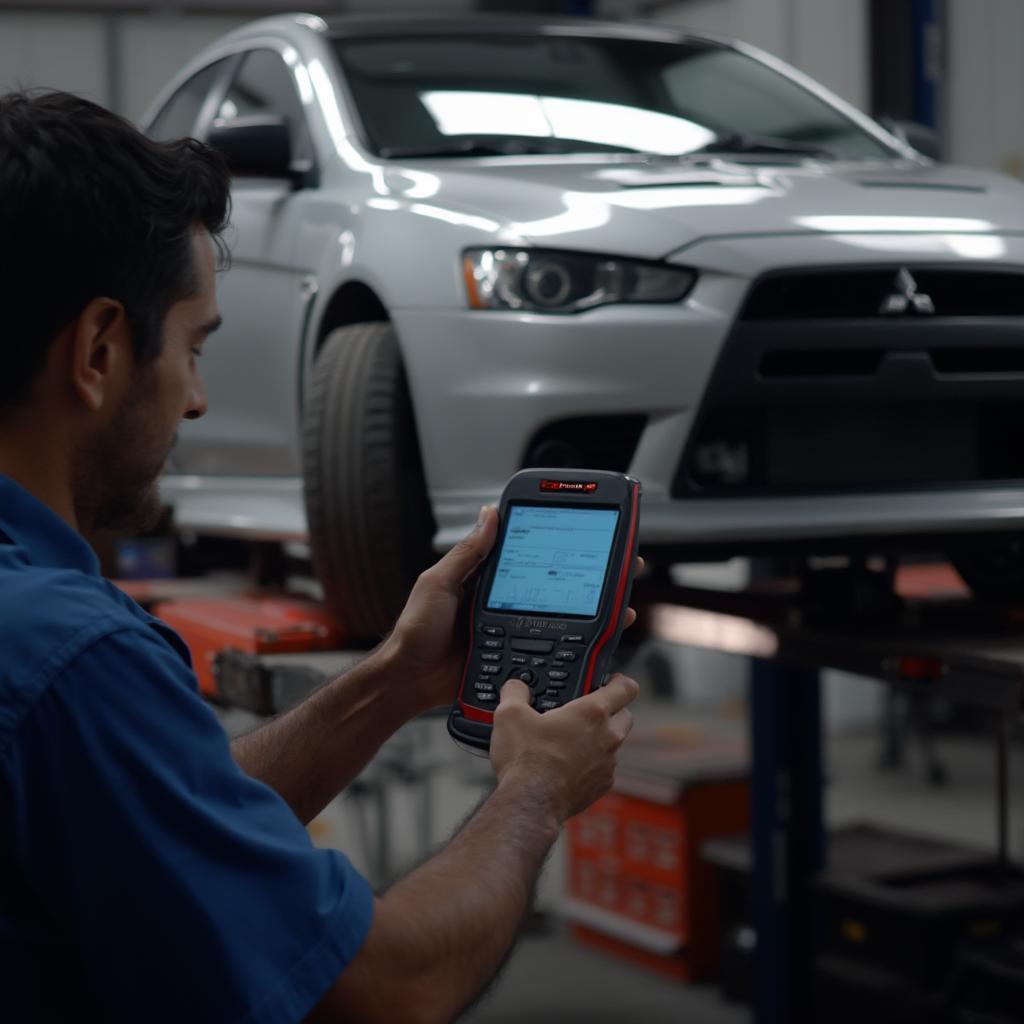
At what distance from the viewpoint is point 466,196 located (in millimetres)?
2518

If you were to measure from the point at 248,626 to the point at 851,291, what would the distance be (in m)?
1.16

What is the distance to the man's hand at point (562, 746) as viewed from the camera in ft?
4.29

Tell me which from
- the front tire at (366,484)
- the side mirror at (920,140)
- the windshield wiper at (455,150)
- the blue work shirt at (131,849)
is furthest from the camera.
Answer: the side mirror at (920,140)

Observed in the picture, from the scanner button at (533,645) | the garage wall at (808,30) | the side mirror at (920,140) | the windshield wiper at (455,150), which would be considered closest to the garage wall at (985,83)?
the garage wall at (808,30)

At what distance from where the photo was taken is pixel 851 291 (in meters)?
2.39

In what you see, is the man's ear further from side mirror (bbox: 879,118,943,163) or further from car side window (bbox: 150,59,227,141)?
car side window (bbox: 150,59,227,141)

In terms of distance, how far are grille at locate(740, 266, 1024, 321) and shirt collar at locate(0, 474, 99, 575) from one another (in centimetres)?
138

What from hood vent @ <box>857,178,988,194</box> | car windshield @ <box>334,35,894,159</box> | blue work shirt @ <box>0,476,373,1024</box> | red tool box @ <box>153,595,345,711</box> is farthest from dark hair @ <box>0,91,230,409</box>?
car windshield @ <box>334,35,894,159</box>

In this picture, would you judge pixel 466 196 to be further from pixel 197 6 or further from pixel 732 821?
pixel 197 6

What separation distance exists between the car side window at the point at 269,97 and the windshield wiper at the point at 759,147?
29.2 inches

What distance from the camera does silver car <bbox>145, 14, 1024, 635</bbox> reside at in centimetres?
234

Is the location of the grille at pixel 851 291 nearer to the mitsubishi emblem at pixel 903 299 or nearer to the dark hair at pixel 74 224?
the mitsubishi emblem at pixel 903 299

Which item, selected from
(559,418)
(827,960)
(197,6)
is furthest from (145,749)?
(197,6)

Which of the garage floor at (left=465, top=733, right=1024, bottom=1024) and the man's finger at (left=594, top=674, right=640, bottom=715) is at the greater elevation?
the man's finger at (left=594, top=674, right=640, bottom=715)
